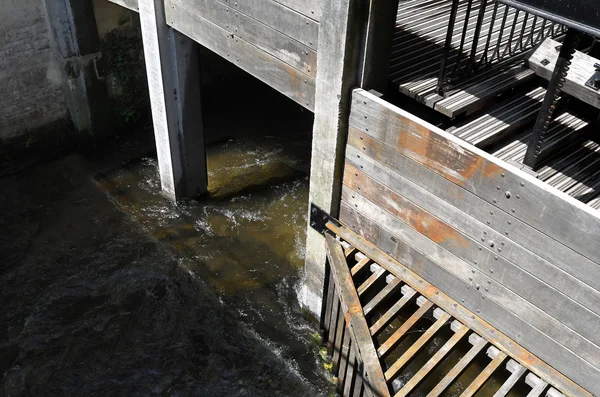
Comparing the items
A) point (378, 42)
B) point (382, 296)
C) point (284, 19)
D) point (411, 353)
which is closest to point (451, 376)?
point (411, 353)

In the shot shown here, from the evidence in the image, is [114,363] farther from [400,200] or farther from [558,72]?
[558,72]

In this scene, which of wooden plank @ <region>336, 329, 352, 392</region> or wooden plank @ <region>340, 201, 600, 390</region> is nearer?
wooden plank @ <region>340, 201, 600, 390</region>

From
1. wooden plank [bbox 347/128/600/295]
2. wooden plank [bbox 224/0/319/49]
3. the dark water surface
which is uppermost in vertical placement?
wooden plank [bbox 224/0/319/49]

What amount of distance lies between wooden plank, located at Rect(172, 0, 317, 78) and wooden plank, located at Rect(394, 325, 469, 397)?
2.91 metres

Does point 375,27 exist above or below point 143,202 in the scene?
above

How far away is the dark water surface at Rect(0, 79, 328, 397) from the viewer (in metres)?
7.07

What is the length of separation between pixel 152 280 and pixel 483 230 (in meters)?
4.96

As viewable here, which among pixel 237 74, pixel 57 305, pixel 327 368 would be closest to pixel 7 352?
pixel 57 305

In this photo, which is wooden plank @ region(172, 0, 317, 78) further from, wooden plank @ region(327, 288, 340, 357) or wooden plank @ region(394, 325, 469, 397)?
wooden plank @ region(394, 325, 469, 397)

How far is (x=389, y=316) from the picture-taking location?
5.67 m

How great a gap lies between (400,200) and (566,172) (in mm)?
1496

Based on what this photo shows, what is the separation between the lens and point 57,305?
7.91 m

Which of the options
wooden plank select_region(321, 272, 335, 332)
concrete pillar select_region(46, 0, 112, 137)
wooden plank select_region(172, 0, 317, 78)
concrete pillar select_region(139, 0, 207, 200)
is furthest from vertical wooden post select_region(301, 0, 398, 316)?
concrete pillar select_region(46, 0, 112, 137)

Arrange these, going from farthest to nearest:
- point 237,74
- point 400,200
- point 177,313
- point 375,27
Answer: point 237,74 → point 177,313 → point 400,200 → point 375,27
